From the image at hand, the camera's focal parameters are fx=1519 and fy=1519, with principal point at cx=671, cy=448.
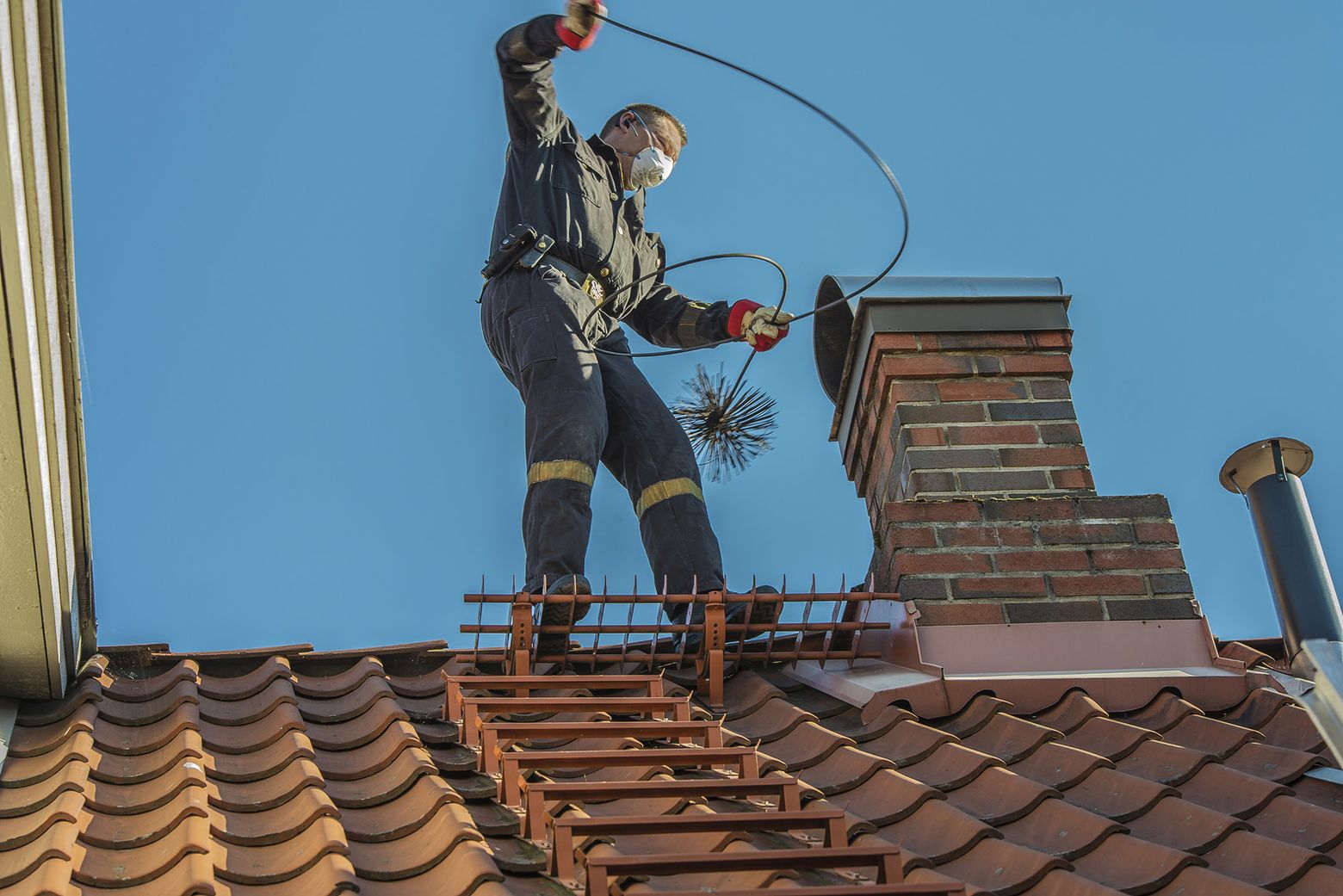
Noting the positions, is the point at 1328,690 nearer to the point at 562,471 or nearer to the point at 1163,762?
the point at 1163,762

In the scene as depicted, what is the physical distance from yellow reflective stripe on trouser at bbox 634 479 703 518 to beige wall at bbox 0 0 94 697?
1.87 meters

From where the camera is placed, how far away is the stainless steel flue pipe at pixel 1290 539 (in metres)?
2.63

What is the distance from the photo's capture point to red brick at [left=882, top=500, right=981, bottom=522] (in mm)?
4621

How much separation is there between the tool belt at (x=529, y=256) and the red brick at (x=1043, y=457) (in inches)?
65.0

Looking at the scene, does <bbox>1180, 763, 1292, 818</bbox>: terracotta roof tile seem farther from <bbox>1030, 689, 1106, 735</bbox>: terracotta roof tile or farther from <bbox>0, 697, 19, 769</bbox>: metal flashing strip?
<bbox>0, 697, 19, 769</bbox>: metal flashing strip

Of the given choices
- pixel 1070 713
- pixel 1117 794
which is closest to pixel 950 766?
pixel 1117 794

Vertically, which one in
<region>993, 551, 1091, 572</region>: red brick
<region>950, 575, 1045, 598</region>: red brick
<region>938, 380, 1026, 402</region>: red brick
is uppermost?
<region>938, 380, 1026, 402</region>: red brick

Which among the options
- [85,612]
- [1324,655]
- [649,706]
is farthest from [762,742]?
[85,612]

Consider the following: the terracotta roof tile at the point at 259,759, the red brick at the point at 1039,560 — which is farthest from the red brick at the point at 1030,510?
the terracotta roof tile at the point at 259,759

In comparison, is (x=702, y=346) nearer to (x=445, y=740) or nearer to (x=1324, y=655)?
(x=445, y=740)

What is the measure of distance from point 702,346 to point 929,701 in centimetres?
212

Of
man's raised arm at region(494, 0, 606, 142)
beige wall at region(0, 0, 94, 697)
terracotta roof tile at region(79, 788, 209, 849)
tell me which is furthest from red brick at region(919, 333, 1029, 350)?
terracotta roof tile at region(79, 788, 209, 849)

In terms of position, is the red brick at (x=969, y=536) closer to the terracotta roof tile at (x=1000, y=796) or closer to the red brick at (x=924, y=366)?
the red brick at (x=924, y=366)

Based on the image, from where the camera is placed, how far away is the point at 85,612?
4.25 meters
